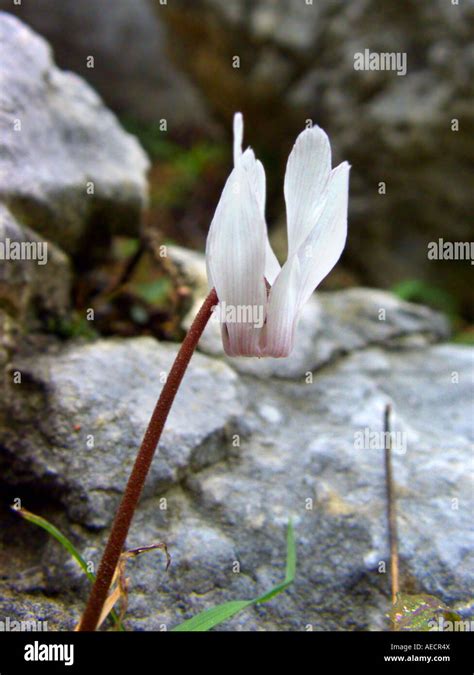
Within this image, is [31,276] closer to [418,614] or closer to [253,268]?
[253,268]

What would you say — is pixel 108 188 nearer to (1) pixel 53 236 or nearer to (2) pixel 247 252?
(1) pixel 53 236

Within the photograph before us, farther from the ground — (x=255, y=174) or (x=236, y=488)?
(x=255, y=174)

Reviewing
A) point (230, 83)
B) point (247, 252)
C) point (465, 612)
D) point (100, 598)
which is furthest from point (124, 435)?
point (230, 83)

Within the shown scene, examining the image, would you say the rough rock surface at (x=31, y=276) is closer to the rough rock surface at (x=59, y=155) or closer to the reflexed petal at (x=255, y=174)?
the rough rock surface at (x=59, y=155)

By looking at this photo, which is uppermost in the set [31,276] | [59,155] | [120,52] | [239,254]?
[120,52]

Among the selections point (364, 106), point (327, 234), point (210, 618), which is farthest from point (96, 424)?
point (364, 106)
